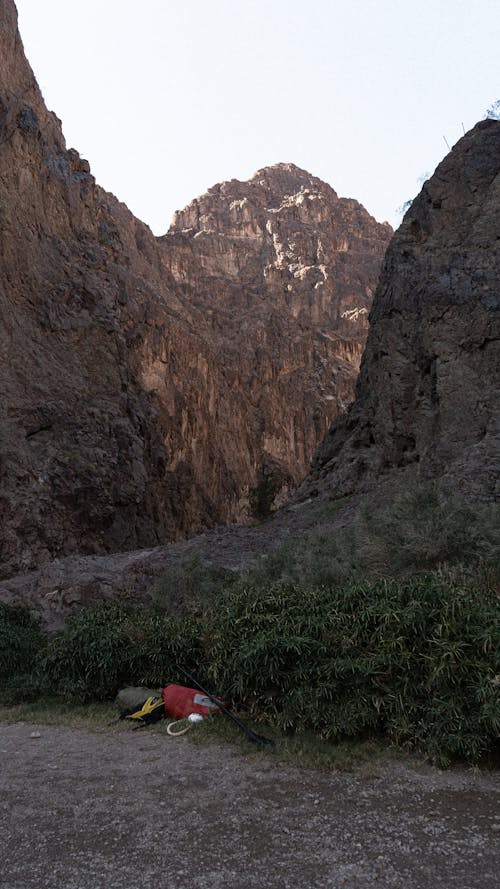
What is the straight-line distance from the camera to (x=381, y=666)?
6.25 m

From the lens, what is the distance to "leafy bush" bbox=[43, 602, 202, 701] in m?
8.88

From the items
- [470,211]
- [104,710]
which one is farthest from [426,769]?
[470,211]

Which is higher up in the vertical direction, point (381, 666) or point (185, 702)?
point (381, 666)

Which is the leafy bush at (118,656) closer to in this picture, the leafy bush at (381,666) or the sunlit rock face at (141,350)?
the leafy bush at (381,666)

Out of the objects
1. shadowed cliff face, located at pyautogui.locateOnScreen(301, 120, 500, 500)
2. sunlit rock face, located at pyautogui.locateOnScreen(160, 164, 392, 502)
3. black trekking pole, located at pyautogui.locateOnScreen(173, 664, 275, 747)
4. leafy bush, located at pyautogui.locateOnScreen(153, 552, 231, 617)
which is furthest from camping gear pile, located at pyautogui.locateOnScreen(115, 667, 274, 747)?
sunlit rock face, located at pyautogui.locateOnScreen(160, 164, 392, 502)

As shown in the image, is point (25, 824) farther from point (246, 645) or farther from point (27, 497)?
point (27, 497)

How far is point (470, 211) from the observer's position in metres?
21.2

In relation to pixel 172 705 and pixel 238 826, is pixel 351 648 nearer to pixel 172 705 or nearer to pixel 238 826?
pixel 238 826

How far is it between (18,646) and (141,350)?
1458 inches

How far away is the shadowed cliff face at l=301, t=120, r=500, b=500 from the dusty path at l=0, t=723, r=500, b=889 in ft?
34.5

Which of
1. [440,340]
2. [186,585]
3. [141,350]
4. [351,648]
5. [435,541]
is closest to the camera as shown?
[351,648]

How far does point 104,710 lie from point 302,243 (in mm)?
86497

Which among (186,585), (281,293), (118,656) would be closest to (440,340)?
(186,585)

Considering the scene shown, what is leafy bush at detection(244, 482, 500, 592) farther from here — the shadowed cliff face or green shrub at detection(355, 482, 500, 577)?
the shadowed cliff face
